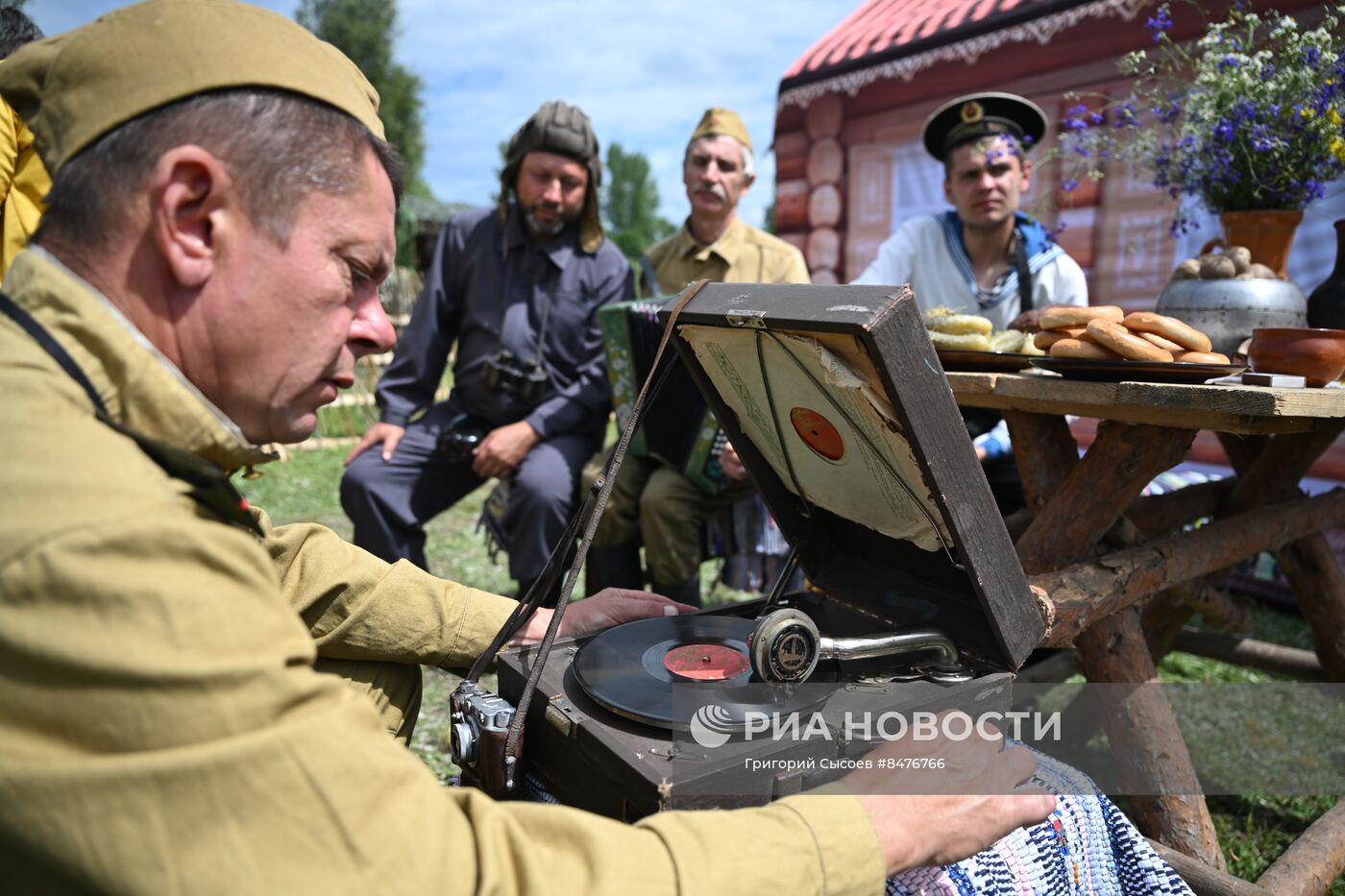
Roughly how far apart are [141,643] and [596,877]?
52cm

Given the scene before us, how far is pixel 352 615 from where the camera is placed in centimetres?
162

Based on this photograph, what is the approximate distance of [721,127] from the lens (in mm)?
4445

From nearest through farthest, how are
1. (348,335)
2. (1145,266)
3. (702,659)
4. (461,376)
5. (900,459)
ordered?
(348,335)
(900,459)
(702,659)
(461,376)
(1145,266)

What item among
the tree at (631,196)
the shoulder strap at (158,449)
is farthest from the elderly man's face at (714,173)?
the tree at (631,196)

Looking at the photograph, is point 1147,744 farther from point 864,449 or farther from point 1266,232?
point 1266,232

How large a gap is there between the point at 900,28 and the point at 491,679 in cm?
616

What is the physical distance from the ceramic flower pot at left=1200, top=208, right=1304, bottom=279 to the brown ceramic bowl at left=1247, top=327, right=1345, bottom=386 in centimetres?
84

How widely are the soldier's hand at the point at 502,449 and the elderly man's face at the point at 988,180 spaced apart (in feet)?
7.09

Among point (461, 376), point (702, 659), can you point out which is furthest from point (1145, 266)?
point (702, 659)

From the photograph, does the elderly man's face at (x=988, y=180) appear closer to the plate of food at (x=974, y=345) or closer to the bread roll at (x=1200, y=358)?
the plate of food at (x=974, y=345)

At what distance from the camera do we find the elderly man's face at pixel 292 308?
1.04m

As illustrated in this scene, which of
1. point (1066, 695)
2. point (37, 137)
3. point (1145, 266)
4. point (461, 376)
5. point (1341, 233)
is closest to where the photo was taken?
point (37, 137)

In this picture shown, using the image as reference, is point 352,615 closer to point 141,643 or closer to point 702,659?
point 702,659

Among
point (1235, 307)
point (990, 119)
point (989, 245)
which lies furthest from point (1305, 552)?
point (990, 119)
